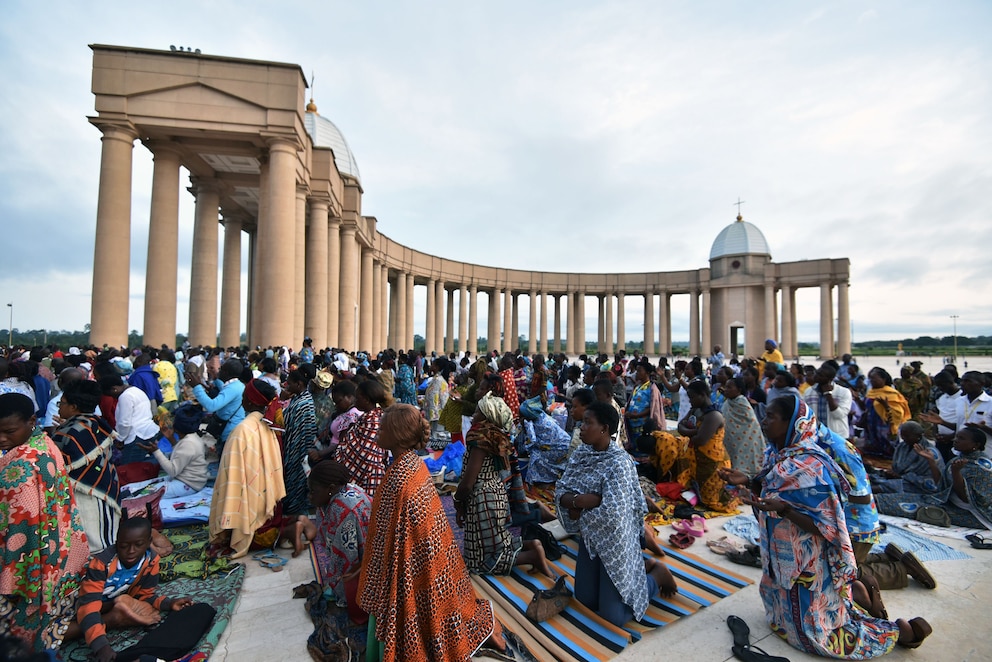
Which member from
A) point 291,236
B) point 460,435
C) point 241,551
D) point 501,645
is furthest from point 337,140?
point 501,645

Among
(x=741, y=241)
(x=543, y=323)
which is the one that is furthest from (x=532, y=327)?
(x=741, y=241)

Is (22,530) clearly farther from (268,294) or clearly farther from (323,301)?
(323,301)

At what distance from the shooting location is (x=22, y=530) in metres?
2.91

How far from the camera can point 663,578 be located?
3.90m

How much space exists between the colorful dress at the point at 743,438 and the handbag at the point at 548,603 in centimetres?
410

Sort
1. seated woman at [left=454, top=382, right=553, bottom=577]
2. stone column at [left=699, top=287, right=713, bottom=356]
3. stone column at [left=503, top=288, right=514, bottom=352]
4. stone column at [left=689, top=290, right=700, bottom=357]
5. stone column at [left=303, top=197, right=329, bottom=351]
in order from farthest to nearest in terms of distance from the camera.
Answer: stone column at [left=503, top=288, right=514, bottom=352], stone column at [left=689, top=290, right=700, bottom=357], stone column at [left=699, top=287, right=713, bottom=356], stone column at [left=303, top=197, right=329, bottom=351], seated woman at [left=454, top=382, right=553, bottom=577]

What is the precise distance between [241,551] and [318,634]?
2.02m

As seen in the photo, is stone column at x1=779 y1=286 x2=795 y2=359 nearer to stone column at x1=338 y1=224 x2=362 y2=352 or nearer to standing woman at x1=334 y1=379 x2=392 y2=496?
stone column at x1=338 y1=224 x2=362 y2=352

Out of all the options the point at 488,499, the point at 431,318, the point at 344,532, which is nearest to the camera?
the point at 344,532

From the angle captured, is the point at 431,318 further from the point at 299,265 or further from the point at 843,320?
the point at 843,320

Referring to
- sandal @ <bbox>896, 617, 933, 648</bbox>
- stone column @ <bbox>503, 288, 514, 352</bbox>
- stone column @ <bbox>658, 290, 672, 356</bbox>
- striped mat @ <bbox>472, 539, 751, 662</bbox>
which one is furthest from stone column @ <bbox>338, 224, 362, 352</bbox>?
stone column @ <bbox>658, 290, 672, 356</bbox>

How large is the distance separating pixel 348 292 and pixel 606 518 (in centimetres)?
2293

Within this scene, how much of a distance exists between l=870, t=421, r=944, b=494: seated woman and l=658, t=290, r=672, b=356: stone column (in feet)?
119

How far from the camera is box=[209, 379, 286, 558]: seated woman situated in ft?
15.6
